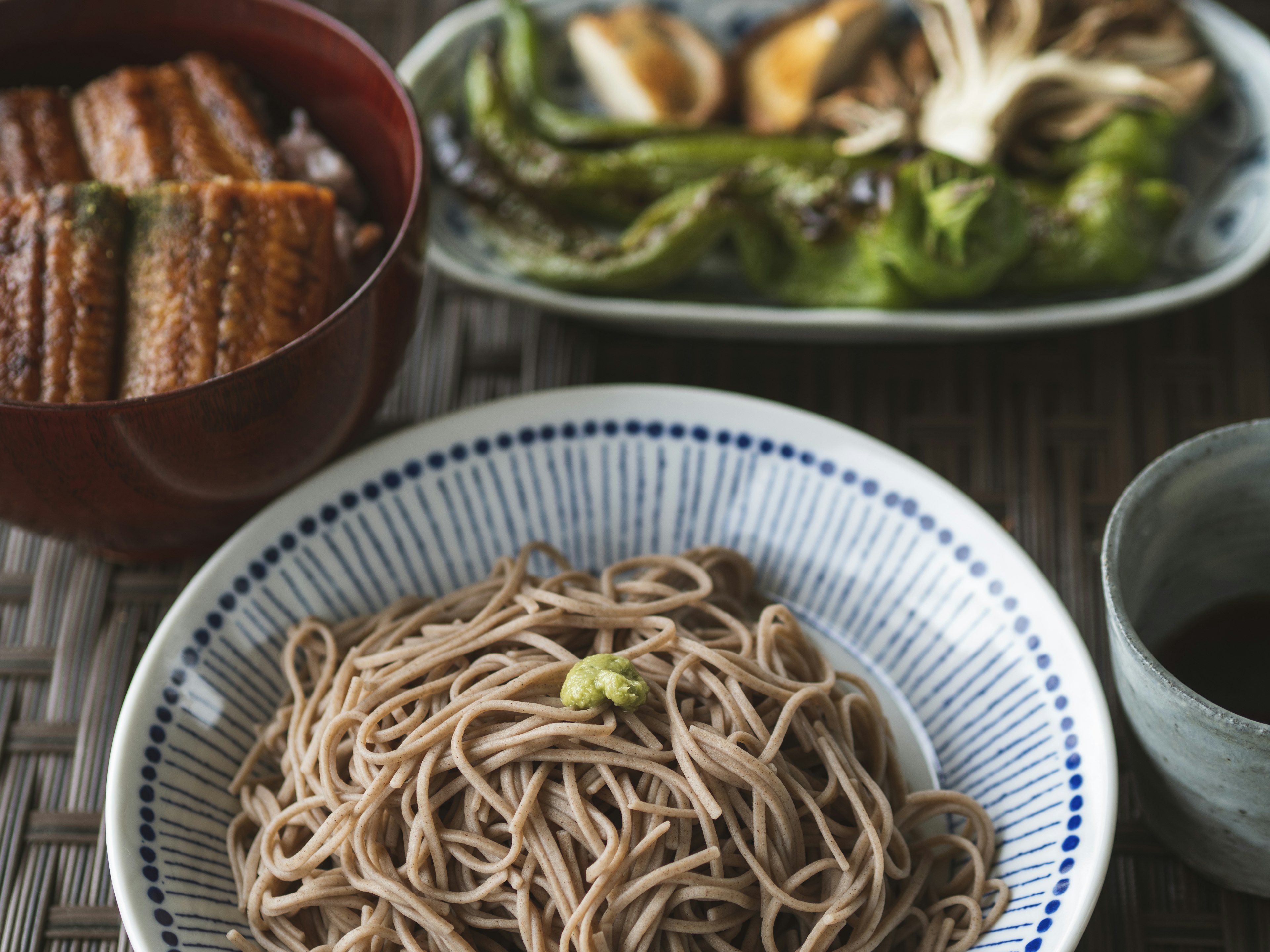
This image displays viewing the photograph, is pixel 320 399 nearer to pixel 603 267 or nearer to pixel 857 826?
pixel 603 267

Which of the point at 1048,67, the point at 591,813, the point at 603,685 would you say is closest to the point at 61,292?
the point at 603,685

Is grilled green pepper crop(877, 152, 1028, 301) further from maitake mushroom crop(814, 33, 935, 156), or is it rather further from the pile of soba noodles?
the pile of soba noodles

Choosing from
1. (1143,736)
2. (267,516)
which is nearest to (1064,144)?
(1143,736)

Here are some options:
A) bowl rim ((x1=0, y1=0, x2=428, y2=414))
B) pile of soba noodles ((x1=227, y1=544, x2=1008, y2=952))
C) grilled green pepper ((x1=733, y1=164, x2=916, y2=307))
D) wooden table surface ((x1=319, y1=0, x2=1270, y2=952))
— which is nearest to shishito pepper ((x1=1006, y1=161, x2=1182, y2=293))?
wooden table surface ((x1=319, y1=0, x2=1270, y2=952))

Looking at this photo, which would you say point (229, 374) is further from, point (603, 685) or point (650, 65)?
point (650, 65)

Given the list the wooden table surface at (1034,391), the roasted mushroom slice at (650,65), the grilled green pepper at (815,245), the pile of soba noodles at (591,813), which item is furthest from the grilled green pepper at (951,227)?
the pile of soba noodles at (591,813)

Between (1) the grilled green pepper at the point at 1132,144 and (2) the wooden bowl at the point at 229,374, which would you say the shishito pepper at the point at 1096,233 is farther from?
(2) the wooden bowl at the point at 229,374

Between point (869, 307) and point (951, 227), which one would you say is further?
point (869, 307)
